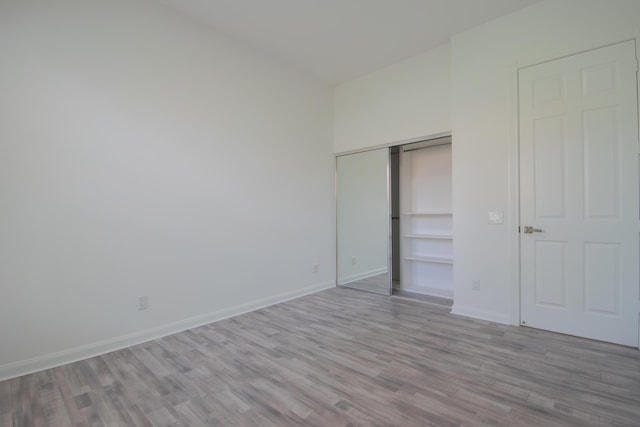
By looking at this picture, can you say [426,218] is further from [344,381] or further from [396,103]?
[344,381]

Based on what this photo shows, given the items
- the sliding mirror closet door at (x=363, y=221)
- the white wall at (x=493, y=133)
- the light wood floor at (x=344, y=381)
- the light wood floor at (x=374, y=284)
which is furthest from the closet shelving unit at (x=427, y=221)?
the light wood floor at (x=344, y=381)

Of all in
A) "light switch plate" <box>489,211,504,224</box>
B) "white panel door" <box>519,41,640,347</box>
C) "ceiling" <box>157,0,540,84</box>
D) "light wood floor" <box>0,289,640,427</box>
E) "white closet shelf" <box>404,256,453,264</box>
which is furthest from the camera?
"white closet shelf" <box>404,256,453,264</box>

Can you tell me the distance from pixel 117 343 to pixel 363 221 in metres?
3.40

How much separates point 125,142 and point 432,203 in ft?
12.7

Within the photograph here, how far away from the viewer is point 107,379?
7.38 ft

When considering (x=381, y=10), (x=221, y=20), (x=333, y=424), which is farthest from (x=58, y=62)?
(x=333, y=424)

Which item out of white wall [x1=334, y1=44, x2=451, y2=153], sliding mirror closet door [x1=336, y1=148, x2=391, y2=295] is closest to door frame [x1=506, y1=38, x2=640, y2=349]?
white wall [x1=334, y1=44, x2=451, y2=153]

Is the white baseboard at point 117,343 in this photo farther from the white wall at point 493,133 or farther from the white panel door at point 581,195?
the white panel door at point 581,195

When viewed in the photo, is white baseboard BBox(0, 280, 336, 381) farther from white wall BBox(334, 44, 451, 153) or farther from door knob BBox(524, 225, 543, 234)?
door knob BBox(524, 225, 543, 234)

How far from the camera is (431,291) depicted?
4406mm

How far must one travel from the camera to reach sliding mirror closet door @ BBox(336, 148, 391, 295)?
447cm

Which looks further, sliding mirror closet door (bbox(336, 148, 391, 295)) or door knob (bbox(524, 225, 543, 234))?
sliding mirror closet door (bbox(336, 148, 391, 295))

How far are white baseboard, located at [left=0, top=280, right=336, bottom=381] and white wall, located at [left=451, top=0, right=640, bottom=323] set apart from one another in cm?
251

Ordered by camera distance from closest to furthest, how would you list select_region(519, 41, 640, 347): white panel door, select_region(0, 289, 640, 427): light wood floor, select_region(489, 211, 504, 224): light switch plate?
select_region(0, 289, 640, 427): light wood floor
select_region(519, 41, 640, 347): white panel door
select_region(489, 211, 504, 224): light switch plate
